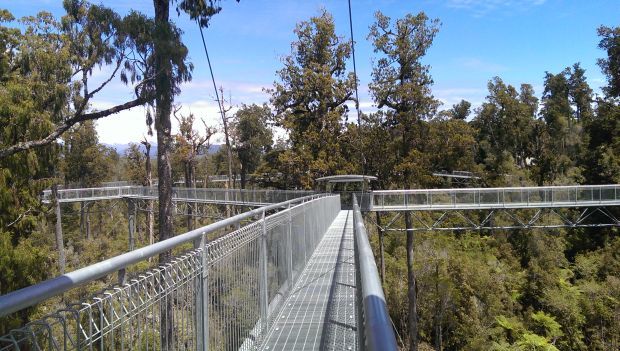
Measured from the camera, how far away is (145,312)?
2.88 m

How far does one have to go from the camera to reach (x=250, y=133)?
60250mm

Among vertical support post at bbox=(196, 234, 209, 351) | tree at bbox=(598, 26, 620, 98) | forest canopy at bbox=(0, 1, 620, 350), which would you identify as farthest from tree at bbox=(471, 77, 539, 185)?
vertical support post at bbox=(196, 234, 209, 351)

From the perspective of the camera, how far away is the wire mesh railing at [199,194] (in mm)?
30875

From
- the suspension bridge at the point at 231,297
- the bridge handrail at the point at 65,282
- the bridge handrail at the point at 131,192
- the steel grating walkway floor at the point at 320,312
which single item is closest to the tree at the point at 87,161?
the bridge handrail at the point at 131,192

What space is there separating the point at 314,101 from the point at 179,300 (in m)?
40.0

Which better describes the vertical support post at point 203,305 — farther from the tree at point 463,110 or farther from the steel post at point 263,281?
the tree at point 463,110

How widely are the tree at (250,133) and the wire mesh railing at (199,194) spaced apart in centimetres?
1599

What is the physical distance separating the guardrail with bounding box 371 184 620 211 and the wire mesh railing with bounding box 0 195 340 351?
2282 centimetres

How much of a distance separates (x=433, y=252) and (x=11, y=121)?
29.7 metres

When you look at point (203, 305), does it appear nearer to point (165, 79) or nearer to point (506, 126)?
point (165, 79)

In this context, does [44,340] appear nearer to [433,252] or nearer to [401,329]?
[401,329]

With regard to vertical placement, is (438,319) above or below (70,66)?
below

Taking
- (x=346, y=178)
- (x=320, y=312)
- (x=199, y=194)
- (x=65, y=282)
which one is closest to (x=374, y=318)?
(x=65, y=282)

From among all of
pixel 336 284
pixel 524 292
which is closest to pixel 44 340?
pixel 336 284
